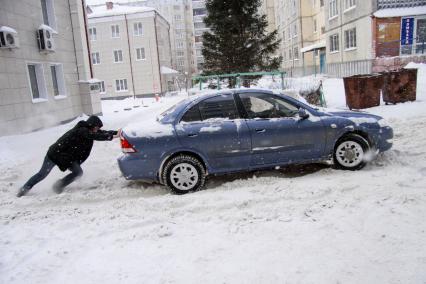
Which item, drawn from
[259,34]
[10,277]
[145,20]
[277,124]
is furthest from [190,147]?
[145,20]

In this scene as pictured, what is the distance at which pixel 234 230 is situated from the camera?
13.4 feet

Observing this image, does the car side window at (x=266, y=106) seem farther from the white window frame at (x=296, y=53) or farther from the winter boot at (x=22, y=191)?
the white window frame at (x=296, y=53)

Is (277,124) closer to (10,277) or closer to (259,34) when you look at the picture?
(10,277)

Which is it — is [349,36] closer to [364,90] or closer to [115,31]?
[364,90]

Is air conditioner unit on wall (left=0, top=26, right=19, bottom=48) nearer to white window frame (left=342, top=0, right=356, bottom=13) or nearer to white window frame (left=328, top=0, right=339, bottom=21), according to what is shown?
white window frame (left=342, top=0, right=356, bottom=13)

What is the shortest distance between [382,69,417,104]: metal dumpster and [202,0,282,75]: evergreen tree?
21.7ft

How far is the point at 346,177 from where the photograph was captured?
221 inches

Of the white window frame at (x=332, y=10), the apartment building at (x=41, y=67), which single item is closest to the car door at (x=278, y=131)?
the apartment building at (x=41, y=67)

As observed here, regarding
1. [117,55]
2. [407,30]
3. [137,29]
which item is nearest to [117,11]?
[137,29]

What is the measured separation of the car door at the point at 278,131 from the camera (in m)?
5.77

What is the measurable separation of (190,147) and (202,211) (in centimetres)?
117

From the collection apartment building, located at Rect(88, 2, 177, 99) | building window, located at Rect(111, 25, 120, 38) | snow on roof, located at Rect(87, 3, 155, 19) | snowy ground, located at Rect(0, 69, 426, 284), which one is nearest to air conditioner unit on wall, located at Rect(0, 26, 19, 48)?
snowy ground, located at Rect(0, 69, 426, 284)

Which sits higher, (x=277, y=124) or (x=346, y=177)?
(x=277, y=124)

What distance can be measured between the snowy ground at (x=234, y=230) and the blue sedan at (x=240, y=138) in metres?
0.29
